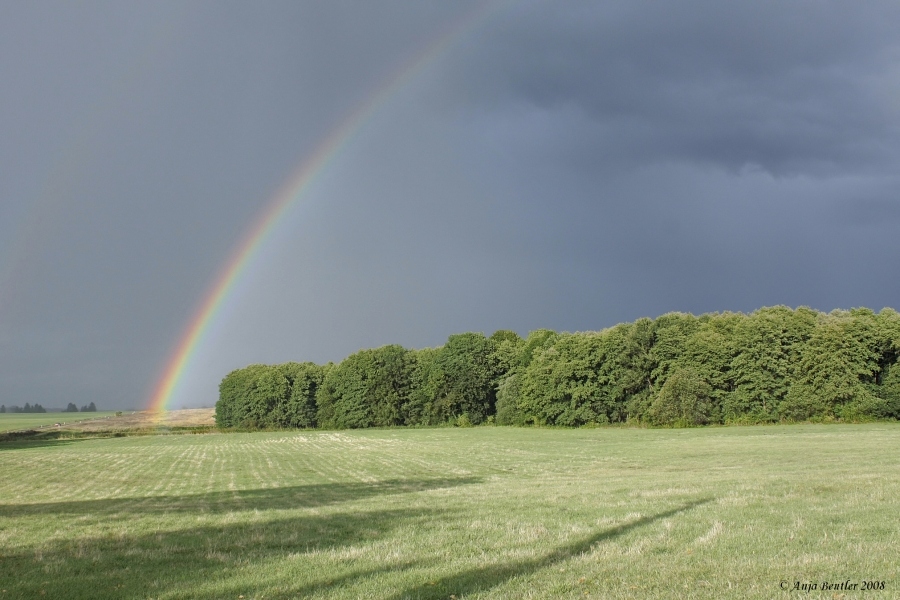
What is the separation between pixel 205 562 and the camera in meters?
11.6

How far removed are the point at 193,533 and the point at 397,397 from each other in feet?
376

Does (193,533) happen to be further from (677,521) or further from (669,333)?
(669,333)

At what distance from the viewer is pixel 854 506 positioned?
14695mm

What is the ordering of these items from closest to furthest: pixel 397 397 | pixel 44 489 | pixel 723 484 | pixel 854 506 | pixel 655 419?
1. pixel 854 506
2. pixel 723 484
3. pixel 44 489
4. pixel 655 419
5. pixel 397 397

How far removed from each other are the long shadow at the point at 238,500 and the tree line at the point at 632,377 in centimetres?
6888

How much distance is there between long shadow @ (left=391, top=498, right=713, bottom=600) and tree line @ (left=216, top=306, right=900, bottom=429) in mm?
82915

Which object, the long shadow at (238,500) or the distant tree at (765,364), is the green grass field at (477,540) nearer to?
the long shadow at (238,500)

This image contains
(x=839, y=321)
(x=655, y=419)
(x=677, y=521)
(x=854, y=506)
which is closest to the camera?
(x=677, y=521)

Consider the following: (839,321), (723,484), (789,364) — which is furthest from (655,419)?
(723,484)

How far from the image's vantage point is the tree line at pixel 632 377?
82625 millimetres

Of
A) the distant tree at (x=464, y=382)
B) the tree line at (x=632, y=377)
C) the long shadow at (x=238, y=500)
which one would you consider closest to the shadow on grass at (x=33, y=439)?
the tree line at (x=632, y=377)

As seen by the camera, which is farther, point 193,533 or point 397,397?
point 397,397

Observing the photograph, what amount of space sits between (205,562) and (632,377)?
303ft

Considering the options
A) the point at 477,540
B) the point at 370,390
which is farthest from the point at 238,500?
the point at 370,390
